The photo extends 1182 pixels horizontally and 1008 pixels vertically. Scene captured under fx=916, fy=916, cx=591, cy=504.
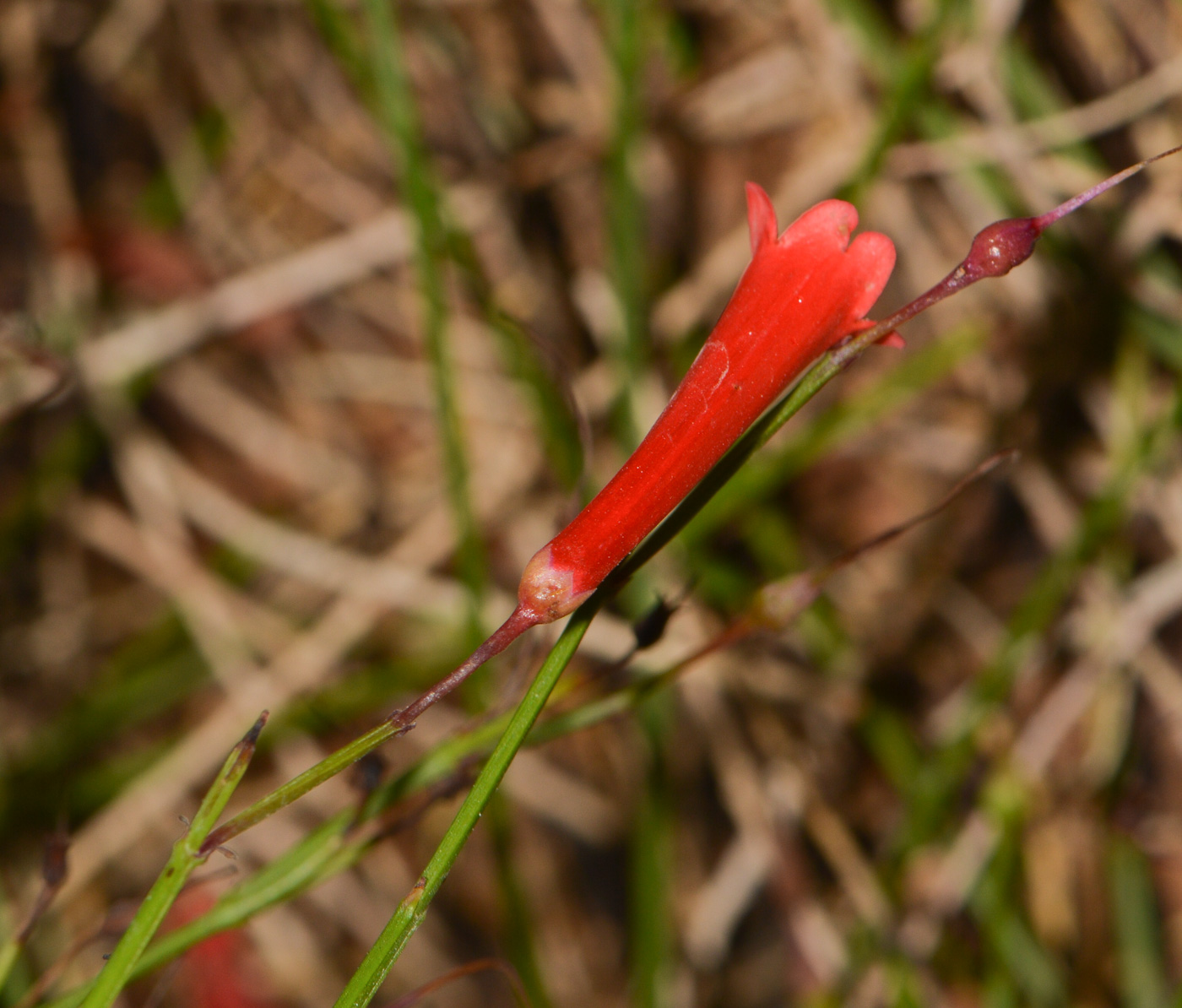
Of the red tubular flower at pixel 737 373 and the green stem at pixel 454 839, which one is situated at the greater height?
the red tubular flower at pixel 737 373

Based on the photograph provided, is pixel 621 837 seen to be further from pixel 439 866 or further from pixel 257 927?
pixel 439 866

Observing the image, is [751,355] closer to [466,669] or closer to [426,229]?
[466,669]

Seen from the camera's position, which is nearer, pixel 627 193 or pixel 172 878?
pixel 172 878

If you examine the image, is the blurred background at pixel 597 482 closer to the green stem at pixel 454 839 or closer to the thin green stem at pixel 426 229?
the thin green stem at pixel 426 229

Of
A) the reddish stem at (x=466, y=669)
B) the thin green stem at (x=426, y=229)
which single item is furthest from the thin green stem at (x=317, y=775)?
→ the thin green stem at (x=426, y=229)

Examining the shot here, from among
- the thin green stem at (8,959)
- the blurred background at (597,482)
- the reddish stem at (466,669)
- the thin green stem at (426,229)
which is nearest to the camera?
the reddish stem at (466,669)

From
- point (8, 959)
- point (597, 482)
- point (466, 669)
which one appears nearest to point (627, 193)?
point (597, 482)

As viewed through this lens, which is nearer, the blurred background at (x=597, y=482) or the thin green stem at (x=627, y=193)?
the thin green stem at (x=627, y=193)
